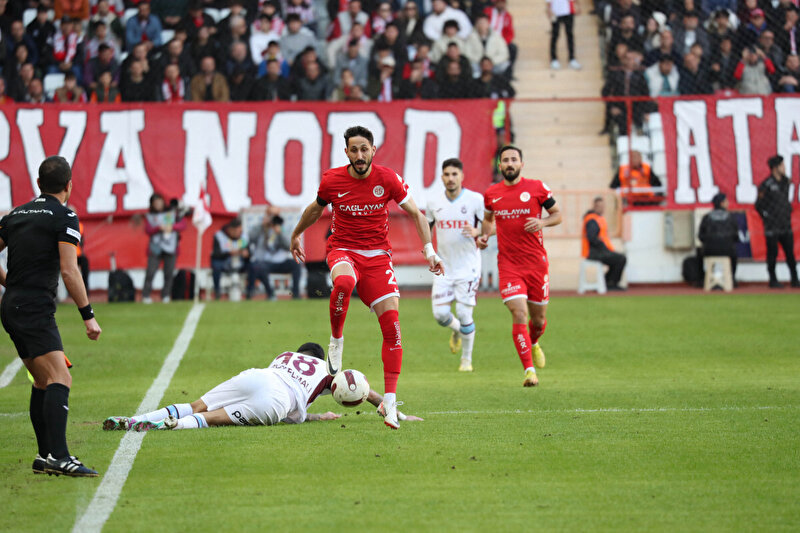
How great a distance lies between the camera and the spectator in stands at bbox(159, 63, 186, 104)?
84.9 feet

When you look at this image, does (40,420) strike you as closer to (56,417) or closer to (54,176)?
(56,417)

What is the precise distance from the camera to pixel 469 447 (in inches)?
327

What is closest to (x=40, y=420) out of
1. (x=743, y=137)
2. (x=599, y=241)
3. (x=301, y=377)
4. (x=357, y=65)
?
(x=301, y=377)

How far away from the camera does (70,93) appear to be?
25719 mm

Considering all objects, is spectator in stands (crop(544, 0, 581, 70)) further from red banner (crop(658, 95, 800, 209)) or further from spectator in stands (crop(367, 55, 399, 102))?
spectator in stands (crop(367, 55, 399, 102))

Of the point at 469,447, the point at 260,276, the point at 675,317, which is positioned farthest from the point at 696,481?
the point at 260,276

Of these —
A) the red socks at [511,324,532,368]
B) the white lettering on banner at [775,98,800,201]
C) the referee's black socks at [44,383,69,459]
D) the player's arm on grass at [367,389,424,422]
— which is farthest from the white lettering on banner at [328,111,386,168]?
the referee's black socks at [44,383,69,459]

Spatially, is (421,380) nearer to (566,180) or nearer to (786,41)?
(566,180)

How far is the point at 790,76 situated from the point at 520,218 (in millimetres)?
16560

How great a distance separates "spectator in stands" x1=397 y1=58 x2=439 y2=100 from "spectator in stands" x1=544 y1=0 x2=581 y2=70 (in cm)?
439

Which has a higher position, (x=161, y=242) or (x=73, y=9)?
(x=73, y=9)

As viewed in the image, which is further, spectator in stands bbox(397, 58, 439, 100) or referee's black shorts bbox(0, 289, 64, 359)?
spectator in stands bbox(397, 58, 439, 100)

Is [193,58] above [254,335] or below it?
above

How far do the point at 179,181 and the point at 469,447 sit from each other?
58.9ft
